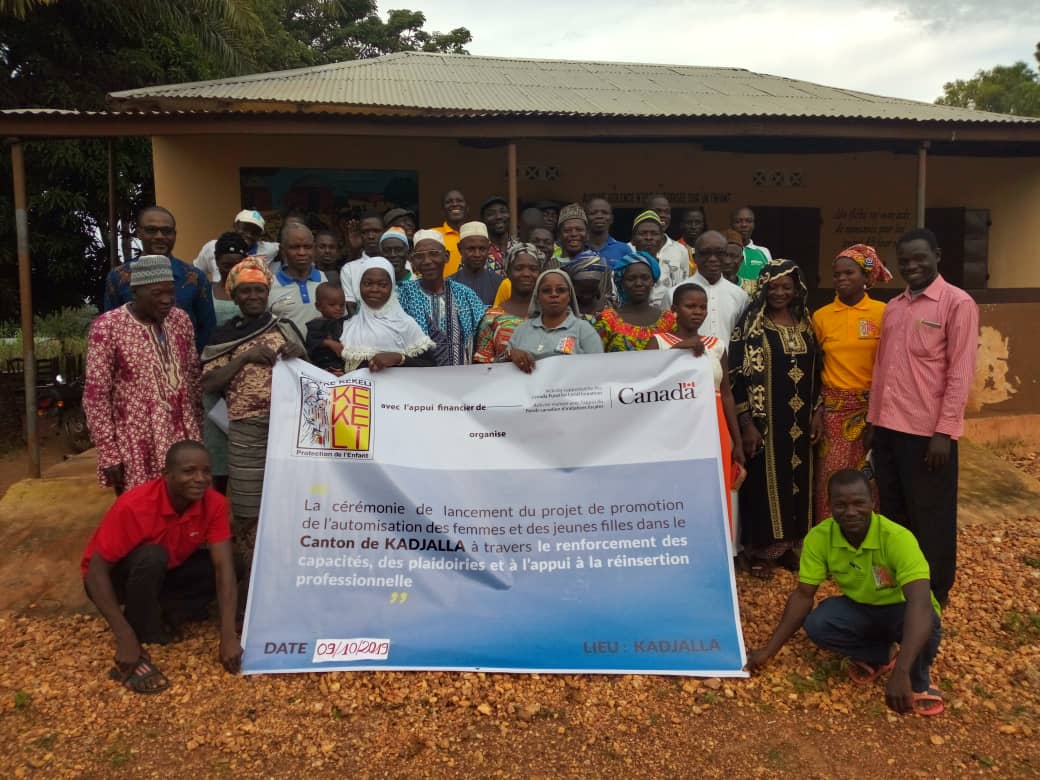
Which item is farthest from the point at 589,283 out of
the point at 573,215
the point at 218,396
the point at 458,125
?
the point at 458,125

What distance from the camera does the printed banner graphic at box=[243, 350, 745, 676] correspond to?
3.22 meters

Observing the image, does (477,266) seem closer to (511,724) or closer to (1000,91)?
(511,724)

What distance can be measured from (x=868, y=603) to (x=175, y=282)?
372cm

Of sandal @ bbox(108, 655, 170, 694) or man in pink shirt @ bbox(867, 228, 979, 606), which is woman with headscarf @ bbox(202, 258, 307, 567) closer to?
sandal @ bbox(108, 655, 170, 694)

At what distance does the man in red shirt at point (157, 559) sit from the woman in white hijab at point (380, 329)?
0.86m

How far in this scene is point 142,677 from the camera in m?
3.20

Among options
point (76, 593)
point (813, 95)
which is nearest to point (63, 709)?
point (76, 593)

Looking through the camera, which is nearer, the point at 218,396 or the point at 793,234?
the point at 218,396

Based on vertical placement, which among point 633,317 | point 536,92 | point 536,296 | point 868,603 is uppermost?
point 536,92

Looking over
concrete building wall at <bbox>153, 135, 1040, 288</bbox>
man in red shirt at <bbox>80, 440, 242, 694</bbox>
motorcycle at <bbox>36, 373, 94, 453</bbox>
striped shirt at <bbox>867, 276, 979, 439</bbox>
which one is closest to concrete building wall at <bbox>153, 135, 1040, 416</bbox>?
concrete building wall at <bbox>153, 135, 1040, 288</bbox>

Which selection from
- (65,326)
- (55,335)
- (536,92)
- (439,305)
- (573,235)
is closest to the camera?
(439,305)

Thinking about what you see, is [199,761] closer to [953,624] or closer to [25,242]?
[953,624]

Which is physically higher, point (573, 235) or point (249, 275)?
point (573, 235)

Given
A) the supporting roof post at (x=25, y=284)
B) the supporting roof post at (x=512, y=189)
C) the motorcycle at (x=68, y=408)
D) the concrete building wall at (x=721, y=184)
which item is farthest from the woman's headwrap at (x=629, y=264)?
the motorcycle at (x=68, y=408)
